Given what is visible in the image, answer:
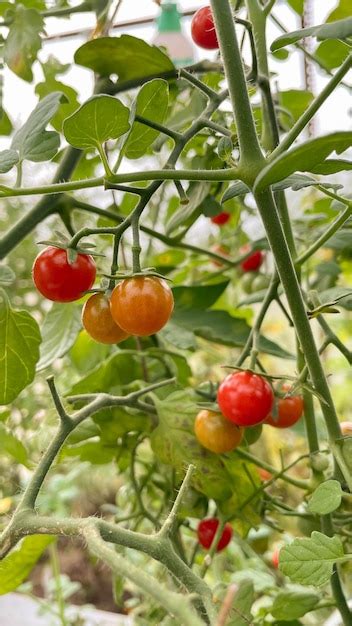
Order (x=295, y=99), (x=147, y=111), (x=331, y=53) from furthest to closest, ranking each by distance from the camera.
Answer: (x=295, y=99), (x=331, y=53), (x=147, y=111)

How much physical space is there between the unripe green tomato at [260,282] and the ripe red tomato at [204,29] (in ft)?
0.93

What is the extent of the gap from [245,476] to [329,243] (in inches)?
9.4

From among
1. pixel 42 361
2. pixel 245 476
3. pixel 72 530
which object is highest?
pixel 42 361

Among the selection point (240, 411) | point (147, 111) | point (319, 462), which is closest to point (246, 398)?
point (240, 411)

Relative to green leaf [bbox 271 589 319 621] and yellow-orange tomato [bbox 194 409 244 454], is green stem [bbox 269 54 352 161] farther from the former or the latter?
green leaf [bbox 271 589 319 621]

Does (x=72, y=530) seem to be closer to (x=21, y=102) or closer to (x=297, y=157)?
(x=297, y=157)

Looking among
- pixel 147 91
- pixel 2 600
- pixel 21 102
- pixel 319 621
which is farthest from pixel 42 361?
pixel 21 102

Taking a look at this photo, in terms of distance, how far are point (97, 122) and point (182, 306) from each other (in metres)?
0.36

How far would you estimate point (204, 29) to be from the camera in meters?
0.63

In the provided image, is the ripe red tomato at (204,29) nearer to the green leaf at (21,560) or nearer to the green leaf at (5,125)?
the green leaf at (5,125)

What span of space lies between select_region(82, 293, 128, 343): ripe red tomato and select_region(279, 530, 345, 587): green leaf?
0.19m

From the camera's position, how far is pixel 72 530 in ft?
1.08

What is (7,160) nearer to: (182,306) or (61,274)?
(61,274)

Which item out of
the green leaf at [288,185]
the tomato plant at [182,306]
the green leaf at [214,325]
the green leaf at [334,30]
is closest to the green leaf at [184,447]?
the tomato plant at [182,306]
